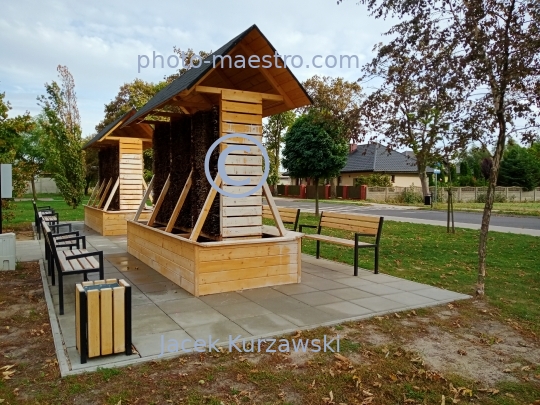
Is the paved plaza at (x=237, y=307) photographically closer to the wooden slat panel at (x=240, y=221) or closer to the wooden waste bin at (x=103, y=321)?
the wooden waste bin at (x=103, y=321)

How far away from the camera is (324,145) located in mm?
18266

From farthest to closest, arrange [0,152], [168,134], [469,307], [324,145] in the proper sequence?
1. [324,145]
2. [0,152]
3. [168,134]
4. [469,307]

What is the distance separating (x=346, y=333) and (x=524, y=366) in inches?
63.9

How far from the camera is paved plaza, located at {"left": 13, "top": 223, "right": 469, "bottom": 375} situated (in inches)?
174

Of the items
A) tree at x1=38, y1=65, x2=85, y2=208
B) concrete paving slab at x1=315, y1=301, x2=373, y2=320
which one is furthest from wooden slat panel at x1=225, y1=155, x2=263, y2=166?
tree at x1=38, y1=65, x2=85, y2=208

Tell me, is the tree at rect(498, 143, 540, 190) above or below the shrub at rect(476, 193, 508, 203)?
above

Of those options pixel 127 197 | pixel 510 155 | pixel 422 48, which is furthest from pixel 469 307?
pixel 510 155

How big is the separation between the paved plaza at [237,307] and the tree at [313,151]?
1090 cm

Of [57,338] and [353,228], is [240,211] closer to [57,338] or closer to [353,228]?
[353,228]

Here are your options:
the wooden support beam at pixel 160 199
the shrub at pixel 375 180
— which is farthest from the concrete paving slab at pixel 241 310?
the shrub at pixel 375 180

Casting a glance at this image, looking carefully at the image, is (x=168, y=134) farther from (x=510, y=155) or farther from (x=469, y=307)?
(x=510, y=155)

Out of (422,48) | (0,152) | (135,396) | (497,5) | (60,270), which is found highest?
(497,5)

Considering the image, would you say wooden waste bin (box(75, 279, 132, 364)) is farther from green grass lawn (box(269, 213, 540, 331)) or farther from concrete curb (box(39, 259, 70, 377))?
green grass lawn (box(269, 213, 540, 331))

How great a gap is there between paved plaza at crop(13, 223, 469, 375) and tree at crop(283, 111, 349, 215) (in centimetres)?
1090
